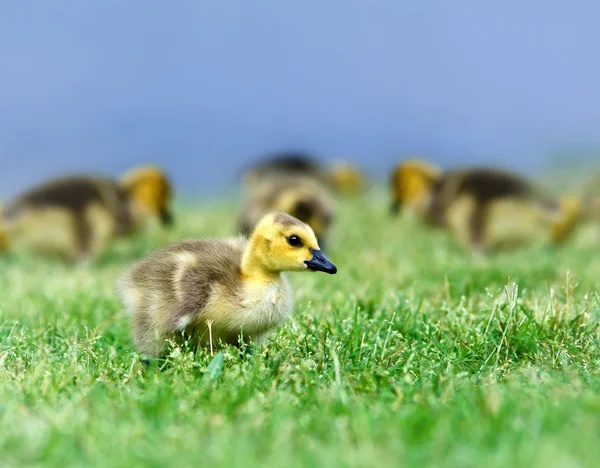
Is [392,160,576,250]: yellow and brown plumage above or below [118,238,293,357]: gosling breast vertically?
below

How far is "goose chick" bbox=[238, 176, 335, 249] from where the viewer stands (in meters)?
6.89

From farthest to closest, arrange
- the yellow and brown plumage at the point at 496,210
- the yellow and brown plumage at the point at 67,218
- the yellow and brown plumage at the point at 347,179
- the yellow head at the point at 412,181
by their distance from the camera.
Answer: the yellow and brown plumage at the point at 347,179, the yellow head at the point at 412,181, the yellow and brown plumage at the point at 496,210, the yellow and brown plumage at the point at 67,218

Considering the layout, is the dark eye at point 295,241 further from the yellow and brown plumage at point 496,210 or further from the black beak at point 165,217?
the black beak at point 165,217

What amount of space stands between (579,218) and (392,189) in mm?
1833

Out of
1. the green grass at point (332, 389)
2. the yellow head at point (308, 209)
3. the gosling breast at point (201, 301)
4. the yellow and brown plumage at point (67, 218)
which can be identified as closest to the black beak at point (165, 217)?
the yellow and brown plumage at point (67, 218)

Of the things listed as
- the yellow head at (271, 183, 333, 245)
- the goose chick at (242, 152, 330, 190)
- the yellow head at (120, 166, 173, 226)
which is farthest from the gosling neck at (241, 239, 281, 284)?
the goose chick at (242, 152, 330, 190)

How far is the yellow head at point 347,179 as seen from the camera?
14665 millimetres

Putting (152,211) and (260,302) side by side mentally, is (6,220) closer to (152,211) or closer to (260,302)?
(152,211)

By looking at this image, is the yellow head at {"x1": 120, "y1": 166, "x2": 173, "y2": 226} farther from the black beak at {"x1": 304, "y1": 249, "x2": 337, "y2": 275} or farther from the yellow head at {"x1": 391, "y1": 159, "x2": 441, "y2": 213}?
the black beak at {"x1": 304, "y1": 249, "x2": 337, "y2": 275}

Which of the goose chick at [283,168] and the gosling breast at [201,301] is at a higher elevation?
the gosling breast at [201,301]

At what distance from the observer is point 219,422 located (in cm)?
232

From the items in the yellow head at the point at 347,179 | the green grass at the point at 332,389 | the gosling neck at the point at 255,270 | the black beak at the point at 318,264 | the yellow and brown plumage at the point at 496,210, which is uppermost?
the black beak at the point at 318,264

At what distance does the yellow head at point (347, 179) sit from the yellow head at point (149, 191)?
22.1 feet

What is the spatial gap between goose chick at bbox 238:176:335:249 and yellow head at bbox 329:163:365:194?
6.64 meters
